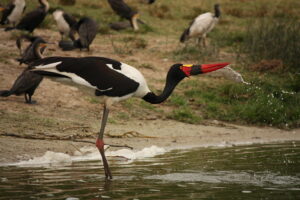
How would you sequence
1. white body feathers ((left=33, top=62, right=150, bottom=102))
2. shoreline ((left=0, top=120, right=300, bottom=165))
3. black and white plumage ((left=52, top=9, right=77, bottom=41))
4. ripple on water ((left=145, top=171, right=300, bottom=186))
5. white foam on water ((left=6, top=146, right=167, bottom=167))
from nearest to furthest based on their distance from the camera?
1. ripple on water ((left=145, top=171, right=300, bottom=186))
2. white body feathers ((left=33, top=62, right=150, bottom=102))
3. white foam on water ((left=6, top=146, right=167, bottom=167))
4. shoreline ((left=0, top=120, right=300, bottom=165))
5. black and white plumage ((left=52, top=9, right=77, bottom=41))

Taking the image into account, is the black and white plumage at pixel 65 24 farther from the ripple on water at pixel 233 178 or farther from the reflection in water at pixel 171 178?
the ripple on water at pixel 233 178

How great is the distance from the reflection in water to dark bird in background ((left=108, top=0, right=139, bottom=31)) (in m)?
9.84

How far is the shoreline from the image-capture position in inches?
323

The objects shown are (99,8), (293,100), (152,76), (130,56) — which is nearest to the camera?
(293,100)

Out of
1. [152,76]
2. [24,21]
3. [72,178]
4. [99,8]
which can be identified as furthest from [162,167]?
[99,8]

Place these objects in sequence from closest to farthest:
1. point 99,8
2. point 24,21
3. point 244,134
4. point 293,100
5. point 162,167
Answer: point 162,167 → point 244,134 → point 293,100 → point 24,21 → point 99,8

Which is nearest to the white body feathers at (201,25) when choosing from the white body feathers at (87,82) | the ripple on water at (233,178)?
the white body feathers at (87,82)

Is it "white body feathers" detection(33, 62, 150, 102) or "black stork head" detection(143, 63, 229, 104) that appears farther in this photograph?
"black stork head" detection(143, 63, 229, 104)

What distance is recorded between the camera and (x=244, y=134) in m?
10.2

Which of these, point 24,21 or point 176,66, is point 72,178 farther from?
point 24,21

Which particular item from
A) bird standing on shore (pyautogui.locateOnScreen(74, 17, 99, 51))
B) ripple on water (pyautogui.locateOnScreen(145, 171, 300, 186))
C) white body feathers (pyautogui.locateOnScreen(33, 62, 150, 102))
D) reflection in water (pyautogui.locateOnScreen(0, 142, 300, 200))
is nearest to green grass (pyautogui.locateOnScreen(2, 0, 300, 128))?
bird standing on shore (pyautogui.locateOnScreen(74, 17, 99, 51))

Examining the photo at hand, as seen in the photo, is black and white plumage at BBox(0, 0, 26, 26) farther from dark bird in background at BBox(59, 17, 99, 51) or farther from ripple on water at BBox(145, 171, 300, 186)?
ripple on water at BBox(145, 171, 300, 186)

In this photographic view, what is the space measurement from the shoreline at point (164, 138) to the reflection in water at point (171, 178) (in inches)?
26.3

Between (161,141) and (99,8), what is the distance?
480 inches
